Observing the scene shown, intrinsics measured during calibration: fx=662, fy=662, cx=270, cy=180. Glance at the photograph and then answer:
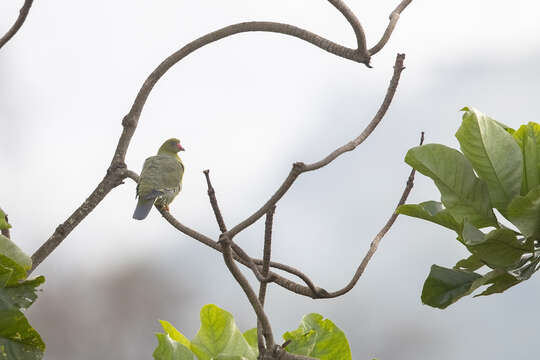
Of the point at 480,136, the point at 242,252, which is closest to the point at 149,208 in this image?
the point at 242,252

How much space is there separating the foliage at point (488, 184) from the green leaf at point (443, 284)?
0.9 inches

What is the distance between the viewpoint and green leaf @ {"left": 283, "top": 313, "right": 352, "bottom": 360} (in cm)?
94

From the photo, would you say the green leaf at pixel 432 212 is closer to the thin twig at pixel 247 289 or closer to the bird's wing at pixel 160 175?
the thin twig at pixel 247 289

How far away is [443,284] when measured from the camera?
91 centimetres

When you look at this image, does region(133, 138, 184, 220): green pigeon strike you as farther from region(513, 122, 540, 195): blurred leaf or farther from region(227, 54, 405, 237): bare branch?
region(513, 122, 540, 195): blurred leaf

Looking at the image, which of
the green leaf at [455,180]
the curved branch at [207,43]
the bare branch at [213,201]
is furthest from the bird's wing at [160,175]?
the green leaf at [455,180]

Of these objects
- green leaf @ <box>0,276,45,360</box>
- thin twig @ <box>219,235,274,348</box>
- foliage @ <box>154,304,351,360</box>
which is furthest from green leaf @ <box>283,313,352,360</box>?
green leaf @ <box>0,276,45,360</box>

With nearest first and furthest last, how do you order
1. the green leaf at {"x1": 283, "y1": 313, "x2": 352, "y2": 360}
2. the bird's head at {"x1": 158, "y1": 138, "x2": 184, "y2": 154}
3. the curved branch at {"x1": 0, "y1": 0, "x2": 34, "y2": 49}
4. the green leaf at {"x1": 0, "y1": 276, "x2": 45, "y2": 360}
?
the green leaf at {"x1": 0, "y1": 276, "x2": 45, "y2": 360}, the green leaf at {"x1": 283, "y1": 313, "x2": 352, "y2": 360}, the curved branch at {"x1": 0, "y1": 0, "x2": 34, "y2": 49}, the bird's head at {"x1": 158, "y1": 138, "x2": 184, "y2": 154}

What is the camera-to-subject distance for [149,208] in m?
2.03

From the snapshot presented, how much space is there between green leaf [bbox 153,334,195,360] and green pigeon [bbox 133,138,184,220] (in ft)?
3.19

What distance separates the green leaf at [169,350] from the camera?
0.84 metres

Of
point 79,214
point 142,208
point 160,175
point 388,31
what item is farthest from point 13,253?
point 160,175

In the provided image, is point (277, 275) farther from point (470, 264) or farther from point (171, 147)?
point (171, 147)

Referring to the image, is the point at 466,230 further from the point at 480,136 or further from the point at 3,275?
the point at 3,275
